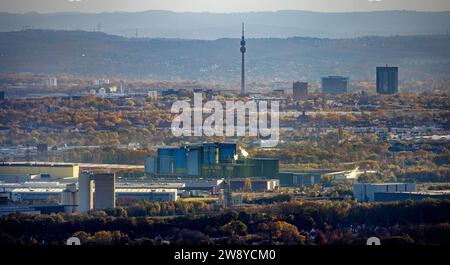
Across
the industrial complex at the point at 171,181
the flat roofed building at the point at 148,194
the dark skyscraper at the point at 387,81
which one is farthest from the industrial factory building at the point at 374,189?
the dark skyscraper at the point at 387,81

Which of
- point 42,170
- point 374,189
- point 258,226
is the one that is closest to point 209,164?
point 42,170

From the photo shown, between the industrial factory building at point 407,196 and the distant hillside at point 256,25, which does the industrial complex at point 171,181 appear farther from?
the distant hillside at point 256,25

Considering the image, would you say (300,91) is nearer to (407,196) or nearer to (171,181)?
(171,181)

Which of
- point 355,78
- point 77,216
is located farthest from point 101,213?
point 355,78

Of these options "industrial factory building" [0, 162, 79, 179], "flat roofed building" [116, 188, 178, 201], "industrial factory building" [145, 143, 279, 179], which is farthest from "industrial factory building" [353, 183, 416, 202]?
"industrial factory building" [0, 162, 79, 179]

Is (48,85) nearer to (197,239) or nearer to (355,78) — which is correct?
(355,78)

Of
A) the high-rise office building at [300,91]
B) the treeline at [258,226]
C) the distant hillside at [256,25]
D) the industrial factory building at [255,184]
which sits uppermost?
the distant hillside at [256,25]
